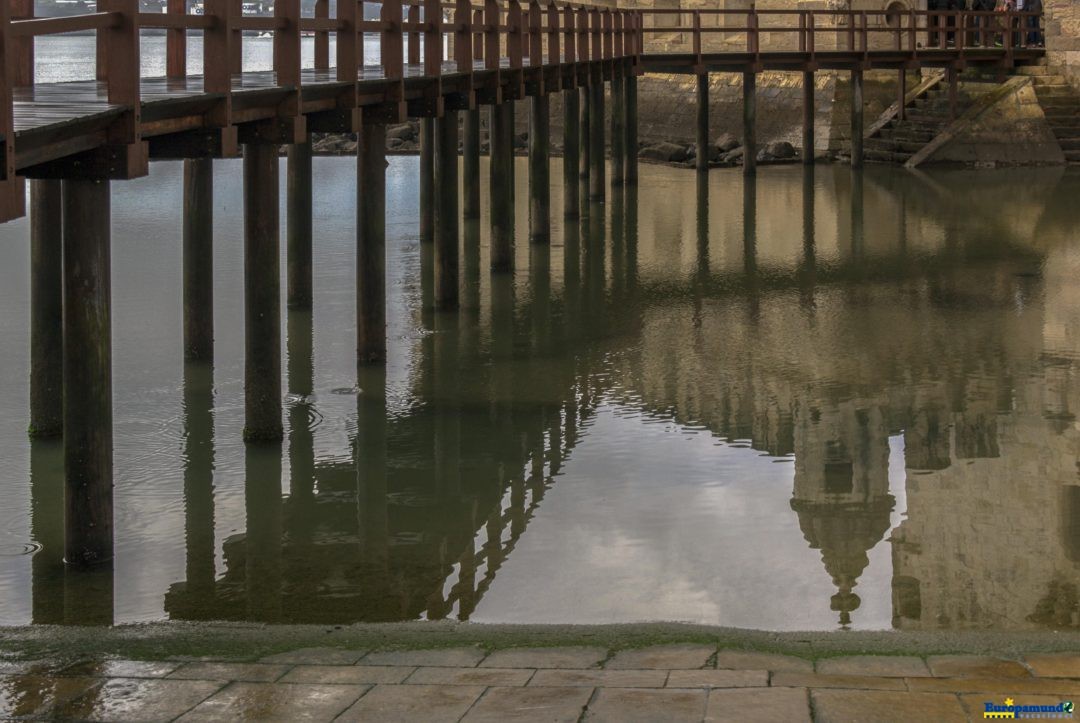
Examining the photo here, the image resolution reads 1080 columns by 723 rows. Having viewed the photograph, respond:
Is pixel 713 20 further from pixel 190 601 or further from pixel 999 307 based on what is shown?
pixel 190 601

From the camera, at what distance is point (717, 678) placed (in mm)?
6223

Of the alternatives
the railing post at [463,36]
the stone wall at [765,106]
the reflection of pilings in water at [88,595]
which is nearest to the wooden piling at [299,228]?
the railing post at [463,36]

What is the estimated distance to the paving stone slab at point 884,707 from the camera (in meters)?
5.71

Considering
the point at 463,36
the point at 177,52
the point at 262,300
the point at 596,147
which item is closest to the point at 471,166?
the point at 596,147

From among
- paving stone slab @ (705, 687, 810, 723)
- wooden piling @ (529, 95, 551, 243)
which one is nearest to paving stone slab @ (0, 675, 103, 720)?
paving stone slab @ (705, 687, 810, 723)

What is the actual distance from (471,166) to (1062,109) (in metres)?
14.4

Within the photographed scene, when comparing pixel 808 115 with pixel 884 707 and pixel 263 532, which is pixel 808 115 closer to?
pixel 263 532

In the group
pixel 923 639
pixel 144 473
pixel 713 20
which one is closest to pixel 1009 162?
pixel 713 20

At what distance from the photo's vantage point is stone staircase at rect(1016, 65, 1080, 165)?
106ft

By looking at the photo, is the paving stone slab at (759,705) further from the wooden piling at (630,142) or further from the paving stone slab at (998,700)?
the wooden piling at (630,142)

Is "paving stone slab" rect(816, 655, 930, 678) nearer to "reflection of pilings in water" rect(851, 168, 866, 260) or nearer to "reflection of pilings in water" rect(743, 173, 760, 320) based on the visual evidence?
"reflection of pilings in water" rect(743, 173, 760, 320)

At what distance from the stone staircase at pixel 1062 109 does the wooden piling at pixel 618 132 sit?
7.98 metres

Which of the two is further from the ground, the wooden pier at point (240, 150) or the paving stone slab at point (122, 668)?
the wooden pier at point (240, 150)

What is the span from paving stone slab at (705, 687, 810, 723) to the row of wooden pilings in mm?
4026
